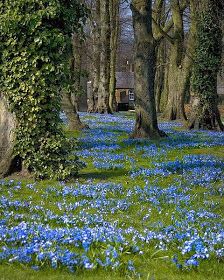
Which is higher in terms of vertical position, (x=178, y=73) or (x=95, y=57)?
(x=95, y=57)

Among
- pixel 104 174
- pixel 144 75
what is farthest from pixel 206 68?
pixel 104 174

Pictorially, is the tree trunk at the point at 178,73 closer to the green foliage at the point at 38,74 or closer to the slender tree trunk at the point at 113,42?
the slender tree trunk at the point at 113,42

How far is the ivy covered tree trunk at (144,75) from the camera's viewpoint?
68.0ft

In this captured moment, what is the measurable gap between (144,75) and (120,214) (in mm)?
12681

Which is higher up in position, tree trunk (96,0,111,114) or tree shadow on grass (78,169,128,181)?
tree trunk (96,0,111,114)

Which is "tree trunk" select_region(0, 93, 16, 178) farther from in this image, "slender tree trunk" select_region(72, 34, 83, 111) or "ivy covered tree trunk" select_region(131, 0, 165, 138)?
"ivy covered tree trunk" select_region(131, 0, 165, 138)

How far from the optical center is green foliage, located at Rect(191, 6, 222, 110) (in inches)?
1019

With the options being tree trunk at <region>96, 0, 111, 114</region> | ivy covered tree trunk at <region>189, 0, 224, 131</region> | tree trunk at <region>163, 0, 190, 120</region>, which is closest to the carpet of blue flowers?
ivy covered tree trunk at <region>189, 0, 224, 131</region>

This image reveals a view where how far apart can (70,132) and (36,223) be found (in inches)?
626

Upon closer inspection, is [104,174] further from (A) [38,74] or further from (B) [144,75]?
(B) [144,75]

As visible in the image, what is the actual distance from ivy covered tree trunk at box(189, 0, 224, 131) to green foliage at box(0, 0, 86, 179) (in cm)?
1533

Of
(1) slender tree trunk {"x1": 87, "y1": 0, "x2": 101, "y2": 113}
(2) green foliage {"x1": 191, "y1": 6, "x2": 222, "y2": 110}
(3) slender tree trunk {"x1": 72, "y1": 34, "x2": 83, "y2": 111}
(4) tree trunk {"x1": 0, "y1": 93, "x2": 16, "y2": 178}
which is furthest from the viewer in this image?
(1) slender tree trunk {"x1": 87, "y1": 0, "x2": 101, "y2": 113}

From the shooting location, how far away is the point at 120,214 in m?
8.96

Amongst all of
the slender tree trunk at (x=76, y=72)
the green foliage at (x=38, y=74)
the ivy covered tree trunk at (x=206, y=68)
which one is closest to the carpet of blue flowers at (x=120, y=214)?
the green foliage at (x=38, y=74)
